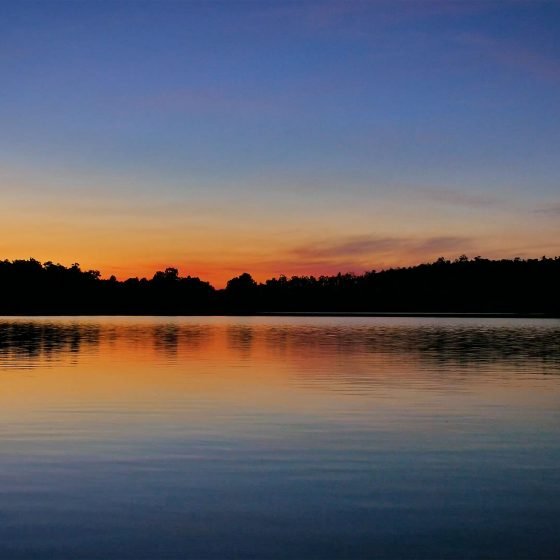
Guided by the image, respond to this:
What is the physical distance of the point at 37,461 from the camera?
2075 centimetres

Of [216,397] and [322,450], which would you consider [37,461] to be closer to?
[322,450]

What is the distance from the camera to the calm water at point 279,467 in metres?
13.9

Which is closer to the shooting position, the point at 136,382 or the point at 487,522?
the point at 487,522

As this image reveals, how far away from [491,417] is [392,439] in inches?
241

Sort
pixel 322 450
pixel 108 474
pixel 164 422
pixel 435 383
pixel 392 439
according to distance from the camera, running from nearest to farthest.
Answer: pixel 108 474 < pixel 322 450 < pixel 392 439 < pixel 164 422 < pixel 435 383

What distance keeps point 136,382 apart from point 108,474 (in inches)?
868

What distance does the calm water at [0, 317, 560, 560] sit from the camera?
548 inches

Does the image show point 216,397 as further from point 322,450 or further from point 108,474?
point 108,474

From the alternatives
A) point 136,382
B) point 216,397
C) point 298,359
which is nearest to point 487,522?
point 216,397

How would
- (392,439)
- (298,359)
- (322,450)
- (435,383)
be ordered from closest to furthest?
1. (322,450)
2. (392,439)
3. (435,383)
4. (298,359)

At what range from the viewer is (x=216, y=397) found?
3472cm

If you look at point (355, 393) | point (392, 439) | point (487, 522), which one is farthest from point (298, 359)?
point (487, 522)

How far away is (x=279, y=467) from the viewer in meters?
20.1

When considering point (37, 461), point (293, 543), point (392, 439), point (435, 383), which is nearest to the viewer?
point (293, 543)
